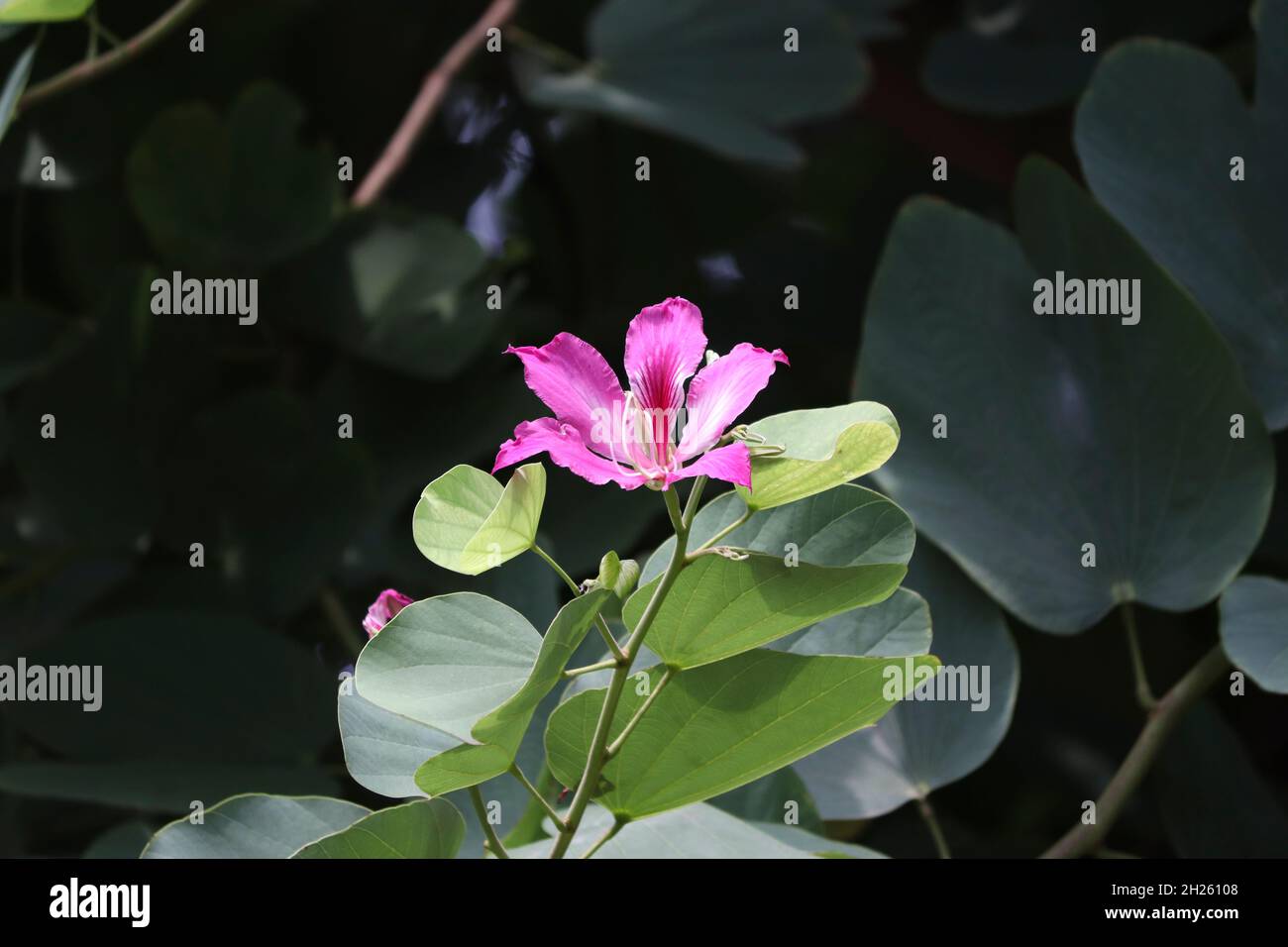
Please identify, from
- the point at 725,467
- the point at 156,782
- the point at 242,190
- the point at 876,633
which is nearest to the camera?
the point at 725,467

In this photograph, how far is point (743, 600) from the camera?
29 centimetres

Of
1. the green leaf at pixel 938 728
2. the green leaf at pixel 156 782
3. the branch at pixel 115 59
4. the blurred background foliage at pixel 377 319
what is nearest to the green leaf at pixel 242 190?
the blurred background foliage at pixel 377 319

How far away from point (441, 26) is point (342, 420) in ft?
1.10

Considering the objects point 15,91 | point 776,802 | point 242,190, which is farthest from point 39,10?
point 776,802

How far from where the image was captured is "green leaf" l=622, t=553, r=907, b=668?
285mm

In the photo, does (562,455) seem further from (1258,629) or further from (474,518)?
(1258,629)

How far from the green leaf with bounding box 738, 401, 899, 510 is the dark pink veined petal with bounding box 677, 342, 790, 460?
0.4 inches

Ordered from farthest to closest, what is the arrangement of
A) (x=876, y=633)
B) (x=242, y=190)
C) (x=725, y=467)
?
(x=242, y=190) → (x=876, y=633) → (x=725, y=467)

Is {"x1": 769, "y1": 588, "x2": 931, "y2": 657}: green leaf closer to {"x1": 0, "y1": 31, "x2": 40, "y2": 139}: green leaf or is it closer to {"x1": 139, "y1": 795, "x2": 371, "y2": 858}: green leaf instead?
{"x1": 139, "y1": 795, "x2": 371, "y2": 858}: green leaf

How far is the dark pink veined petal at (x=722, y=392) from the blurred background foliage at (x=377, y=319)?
158mm

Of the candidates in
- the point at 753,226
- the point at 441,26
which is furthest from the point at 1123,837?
the point at 441,26

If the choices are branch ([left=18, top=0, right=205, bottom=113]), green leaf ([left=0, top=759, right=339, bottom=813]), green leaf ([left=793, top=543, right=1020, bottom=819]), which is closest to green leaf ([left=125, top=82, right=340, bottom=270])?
branch ([left=18, top=0, right=205, bottom=113])

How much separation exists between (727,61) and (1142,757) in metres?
0.49

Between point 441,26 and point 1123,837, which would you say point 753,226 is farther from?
point 1123,837
